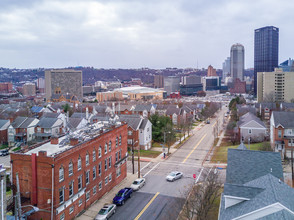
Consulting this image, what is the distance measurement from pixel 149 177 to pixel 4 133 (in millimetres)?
42058

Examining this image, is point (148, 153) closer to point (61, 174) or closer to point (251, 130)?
point (251, 130)

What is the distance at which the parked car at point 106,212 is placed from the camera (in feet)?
88.9

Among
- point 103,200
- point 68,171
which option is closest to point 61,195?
point 68,171

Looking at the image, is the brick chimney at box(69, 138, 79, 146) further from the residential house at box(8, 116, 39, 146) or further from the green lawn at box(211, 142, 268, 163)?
the residential house at box(8, 116, 39, 146)

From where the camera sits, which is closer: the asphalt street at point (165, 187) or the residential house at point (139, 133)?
the asphalt street at point (165, 187)

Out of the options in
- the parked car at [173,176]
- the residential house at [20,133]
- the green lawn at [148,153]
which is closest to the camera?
the parked car at [173,176]

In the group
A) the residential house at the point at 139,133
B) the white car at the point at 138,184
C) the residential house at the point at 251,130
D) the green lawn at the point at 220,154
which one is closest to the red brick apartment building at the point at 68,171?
the white car at the point at 138,184

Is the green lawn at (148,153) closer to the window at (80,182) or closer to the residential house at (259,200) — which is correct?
the window at (80,182)

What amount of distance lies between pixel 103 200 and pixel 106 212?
4390 millimetres

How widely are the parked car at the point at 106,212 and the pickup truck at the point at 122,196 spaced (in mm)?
1752

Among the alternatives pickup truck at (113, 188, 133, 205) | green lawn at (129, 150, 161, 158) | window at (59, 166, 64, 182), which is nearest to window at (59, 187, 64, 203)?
window at (59, 166, 64, 182)

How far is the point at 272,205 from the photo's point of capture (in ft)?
55.6

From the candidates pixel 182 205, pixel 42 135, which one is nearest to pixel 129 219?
pixel 182 205

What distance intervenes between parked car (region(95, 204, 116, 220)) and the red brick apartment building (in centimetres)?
223
